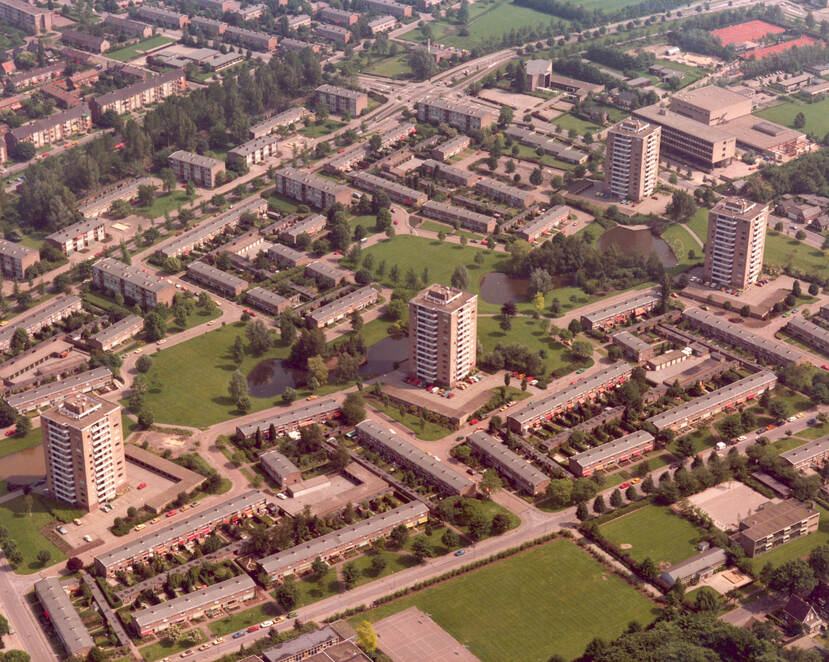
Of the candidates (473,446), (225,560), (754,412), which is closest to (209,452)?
(225,560)

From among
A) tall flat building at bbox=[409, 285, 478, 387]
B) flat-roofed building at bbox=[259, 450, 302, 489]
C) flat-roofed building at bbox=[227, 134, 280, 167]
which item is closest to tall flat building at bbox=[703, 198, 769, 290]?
tall flat building at bbox=[409, 285, 478, 387]

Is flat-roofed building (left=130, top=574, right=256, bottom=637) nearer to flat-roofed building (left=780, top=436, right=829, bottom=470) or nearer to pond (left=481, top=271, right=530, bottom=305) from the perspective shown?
flat-roofed building (left=780, top=436, right=829, bottom=470)

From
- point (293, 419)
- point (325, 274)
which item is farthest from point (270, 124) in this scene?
point (293, 419)

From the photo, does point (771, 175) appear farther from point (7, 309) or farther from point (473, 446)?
point (7, 309)

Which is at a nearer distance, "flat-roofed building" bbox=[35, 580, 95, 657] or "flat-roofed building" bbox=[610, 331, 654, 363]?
"flat-roofed building" bbox=[35, 580, 95, 657]

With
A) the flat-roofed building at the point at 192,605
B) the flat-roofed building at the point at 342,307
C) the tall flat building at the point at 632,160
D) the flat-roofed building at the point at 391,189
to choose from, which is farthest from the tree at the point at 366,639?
the tall flat building at the point at 632,160

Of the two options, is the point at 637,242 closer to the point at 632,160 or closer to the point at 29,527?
the point at 632,160
